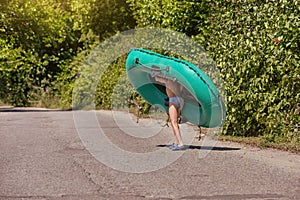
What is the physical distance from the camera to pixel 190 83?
10.3m

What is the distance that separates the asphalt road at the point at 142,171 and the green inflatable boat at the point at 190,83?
569 mm

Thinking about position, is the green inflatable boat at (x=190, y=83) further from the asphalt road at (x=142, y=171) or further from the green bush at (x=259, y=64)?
the green bush at (x=259, y=64)

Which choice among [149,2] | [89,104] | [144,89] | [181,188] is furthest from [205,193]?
[89,104]

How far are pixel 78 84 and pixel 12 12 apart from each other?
6.06 metres

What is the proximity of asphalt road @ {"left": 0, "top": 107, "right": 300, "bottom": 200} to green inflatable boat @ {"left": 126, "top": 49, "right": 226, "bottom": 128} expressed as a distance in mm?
569

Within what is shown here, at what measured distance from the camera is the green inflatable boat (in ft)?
33.9

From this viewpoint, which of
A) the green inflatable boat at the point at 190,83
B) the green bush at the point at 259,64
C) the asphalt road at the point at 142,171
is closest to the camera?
the asphalt road at the point at 142,171

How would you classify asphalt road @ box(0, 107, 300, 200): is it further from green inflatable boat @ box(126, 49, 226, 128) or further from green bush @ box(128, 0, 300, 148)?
green bush @ box(128, 0, 300, 148)

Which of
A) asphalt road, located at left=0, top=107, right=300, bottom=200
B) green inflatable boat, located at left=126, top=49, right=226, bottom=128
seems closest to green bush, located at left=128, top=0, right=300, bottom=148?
asphalt road, located at left=0, top=107, right=300, bottom=200

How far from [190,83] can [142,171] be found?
2.55m

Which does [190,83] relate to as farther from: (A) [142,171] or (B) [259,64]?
(A) [142,171]

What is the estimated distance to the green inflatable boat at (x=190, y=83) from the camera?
407 inches

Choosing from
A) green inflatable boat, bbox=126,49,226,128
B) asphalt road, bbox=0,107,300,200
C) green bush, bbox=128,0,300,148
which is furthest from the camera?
green bush, bbox=128,0,300,148

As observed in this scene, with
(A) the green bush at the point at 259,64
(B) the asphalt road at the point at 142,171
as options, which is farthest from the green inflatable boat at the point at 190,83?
(A) the green bush at the point at 259,64
